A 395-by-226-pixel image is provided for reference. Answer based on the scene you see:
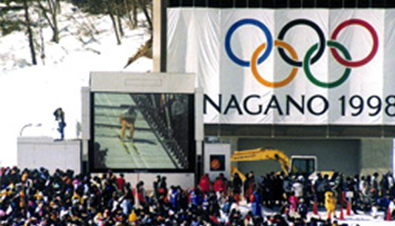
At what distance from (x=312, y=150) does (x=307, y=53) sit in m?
4.44

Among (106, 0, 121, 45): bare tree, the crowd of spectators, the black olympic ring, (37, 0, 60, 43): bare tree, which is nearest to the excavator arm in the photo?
the black olympic ring

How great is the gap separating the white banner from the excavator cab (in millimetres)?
2272

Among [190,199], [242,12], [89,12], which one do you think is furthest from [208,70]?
[89,12]


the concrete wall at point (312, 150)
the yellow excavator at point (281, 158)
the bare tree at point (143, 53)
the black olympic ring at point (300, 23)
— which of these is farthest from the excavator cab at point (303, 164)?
the bare tree at point (143, 53)

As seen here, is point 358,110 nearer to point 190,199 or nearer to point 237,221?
point 190,199

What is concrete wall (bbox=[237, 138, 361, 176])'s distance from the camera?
5200 centimetres

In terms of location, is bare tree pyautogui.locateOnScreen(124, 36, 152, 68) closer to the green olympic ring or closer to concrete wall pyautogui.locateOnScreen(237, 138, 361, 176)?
concrete wall pyautogui.locateOnScreen(237, 138, 361, 176)

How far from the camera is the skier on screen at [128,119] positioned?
146ft

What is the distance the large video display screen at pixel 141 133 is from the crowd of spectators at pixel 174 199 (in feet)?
3.36

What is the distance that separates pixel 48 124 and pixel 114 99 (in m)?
24.0

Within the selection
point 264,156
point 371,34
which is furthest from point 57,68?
point 264,156

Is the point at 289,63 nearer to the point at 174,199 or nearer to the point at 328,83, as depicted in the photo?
the point at 328,83

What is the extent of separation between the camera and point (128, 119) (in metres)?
44.5

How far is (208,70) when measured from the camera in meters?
50.3
